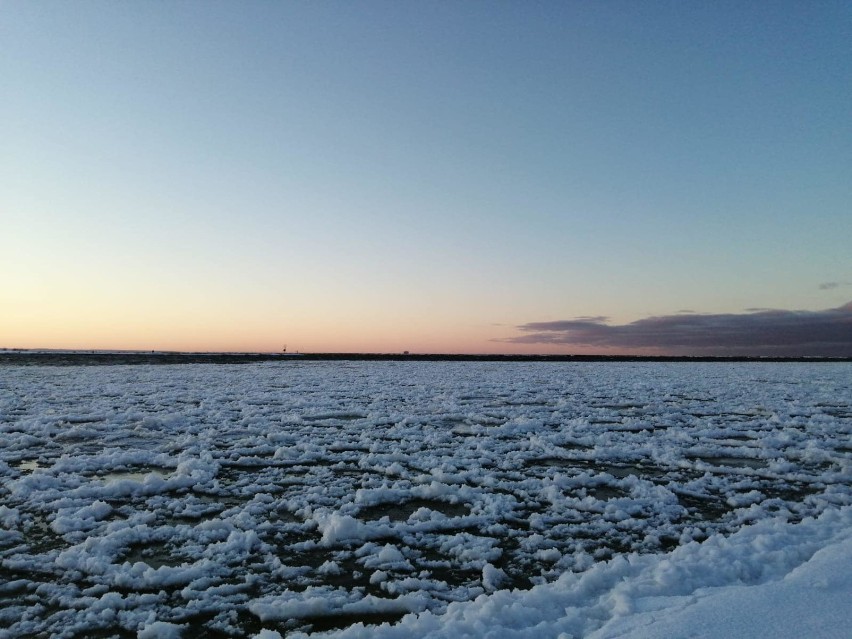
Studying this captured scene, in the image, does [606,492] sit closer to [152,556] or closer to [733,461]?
[733,461]

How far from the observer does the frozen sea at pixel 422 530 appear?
3.20m

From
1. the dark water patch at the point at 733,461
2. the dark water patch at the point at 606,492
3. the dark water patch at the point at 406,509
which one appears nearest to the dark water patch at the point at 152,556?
the dark water patch at the point at 406,509

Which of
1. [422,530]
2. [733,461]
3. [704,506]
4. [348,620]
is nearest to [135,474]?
[422,530]

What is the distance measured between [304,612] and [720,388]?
2042 centimetres

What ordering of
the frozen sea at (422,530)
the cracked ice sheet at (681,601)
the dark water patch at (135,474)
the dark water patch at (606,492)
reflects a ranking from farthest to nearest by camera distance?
the dark water patch at (135,474) < the dark water patch at (606,492) < the frozen sea at (422,530) < the cracked ice sheet at (681,601)

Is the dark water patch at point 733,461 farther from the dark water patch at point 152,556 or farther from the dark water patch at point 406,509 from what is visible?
the dark water patch at point 152,556

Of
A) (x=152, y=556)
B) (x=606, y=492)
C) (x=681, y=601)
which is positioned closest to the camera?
(x=681, y=601)

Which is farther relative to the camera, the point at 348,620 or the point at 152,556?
the point at 152,556

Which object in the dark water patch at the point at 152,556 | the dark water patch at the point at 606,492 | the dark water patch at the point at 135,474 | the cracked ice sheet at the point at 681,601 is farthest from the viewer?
the dark water patch at the point at 135,474

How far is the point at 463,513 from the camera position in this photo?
5391 mm

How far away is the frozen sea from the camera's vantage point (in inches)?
126

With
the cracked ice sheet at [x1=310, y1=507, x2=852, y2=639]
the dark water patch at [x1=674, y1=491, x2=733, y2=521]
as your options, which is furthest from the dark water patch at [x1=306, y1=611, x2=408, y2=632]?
the dark water patch at [x1=674, y1=491, x2=733, y2=521]

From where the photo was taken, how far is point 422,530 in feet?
15.9

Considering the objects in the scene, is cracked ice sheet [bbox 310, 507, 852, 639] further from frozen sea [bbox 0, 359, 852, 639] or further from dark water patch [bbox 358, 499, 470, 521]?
dark water patch [bbox 358, 499, 470, 521]
